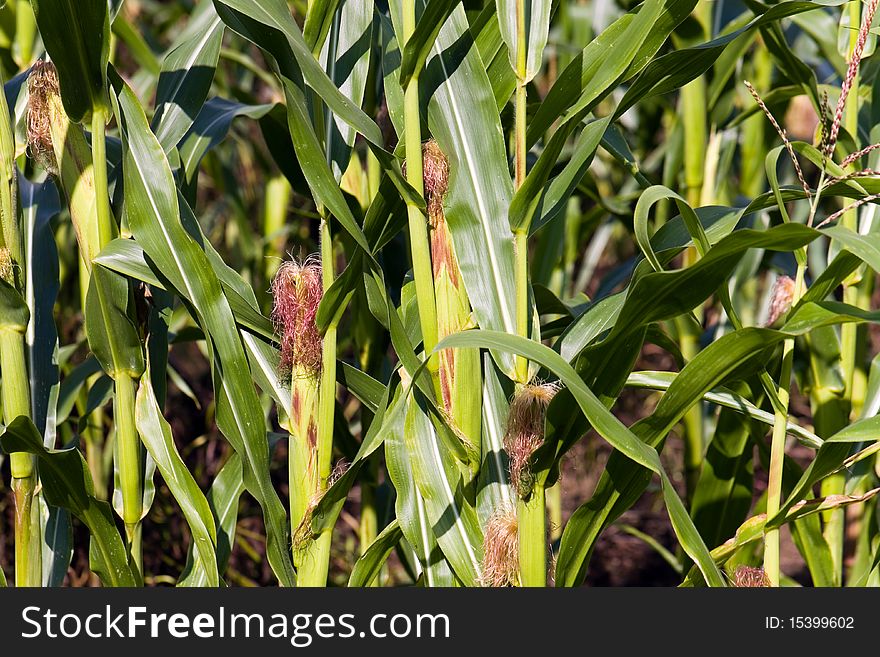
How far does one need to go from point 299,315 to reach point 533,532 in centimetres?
30

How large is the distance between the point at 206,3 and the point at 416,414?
2.52ft

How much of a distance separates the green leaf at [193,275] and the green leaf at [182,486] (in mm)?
55

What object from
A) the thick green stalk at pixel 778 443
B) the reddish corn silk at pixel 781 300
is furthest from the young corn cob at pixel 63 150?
the reddish corn silk at pixel 781 300

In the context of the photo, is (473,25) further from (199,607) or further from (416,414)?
(199,607)

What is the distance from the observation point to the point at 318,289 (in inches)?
33.8

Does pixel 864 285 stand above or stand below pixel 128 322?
above

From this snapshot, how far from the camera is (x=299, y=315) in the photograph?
0.84 metres

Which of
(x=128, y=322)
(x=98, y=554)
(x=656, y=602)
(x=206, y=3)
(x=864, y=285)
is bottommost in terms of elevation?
(x=656, y=602)

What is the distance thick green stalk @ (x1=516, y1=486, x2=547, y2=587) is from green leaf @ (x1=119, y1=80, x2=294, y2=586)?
24 cm

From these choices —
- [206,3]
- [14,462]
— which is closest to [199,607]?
[14,462]

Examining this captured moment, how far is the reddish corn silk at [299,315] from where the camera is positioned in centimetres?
84

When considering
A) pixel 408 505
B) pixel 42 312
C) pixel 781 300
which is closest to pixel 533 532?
pixel 408 505

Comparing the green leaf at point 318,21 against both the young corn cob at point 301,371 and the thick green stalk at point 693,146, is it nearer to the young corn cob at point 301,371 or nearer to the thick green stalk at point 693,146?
the young corn cob at point 301,371

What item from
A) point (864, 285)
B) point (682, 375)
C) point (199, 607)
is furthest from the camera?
point (864, 285)
